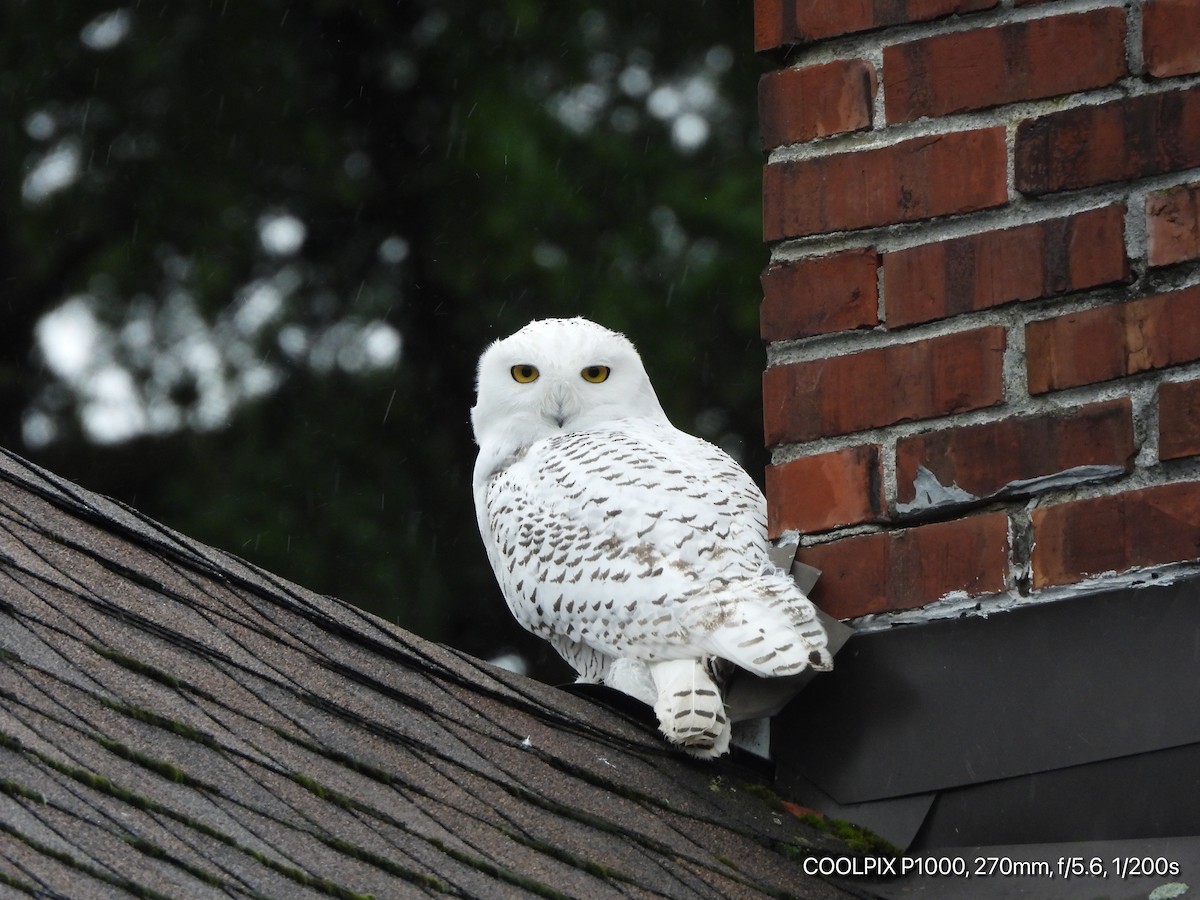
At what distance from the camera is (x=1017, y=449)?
2.14m

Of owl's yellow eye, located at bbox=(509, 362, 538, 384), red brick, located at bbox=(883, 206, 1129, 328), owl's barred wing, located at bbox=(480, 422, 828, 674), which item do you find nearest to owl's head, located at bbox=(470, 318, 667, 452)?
owl's yellow eye, located at bbox=(509, 362, 538, 384)

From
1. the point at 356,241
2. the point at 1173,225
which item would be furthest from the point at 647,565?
the point at 356,241

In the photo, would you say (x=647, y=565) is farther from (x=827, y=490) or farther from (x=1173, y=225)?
(x=1173, y=225)

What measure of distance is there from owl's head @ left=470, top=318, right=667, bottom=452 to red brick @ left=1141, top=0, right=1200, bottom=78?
5.76 feet

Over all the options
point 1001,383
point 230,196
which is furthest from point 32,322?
point 1001,383

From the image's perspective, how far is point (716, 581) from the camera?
266 cm

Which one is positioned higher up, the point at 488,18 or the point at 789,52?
the point at 488,18

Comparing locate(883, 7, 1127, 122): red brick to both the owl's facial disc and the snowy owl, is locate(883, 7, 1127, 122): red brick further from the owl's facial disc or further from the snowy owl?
the owl's facial disc

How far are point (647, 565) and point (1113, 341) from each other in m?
0.90

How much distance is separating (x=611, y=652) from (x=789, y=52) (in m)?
0.95

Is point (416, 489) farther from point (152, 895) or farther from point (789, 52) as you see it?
point (152, 895)

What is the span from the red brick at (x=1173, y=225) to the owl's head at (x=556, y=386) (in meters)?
1.74

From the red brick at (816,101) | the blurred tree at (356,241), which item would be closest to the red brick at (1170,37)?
the red brick at (816,101)

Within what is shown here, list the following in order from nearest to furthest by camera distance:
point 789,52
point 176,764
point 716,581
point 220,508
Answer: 1. point 176,764
2. point 789,52
3. point 716,581
4. point 220,508
